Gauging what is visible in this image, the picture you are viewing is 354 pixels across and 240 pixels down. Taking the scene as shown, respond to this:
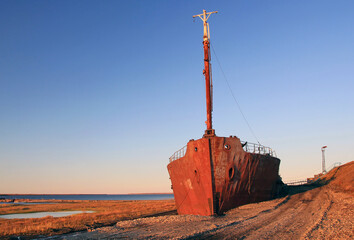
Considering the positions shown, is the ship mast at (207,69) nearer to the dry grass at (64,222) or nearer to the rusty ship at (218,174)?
the rusty ship at (218,174)

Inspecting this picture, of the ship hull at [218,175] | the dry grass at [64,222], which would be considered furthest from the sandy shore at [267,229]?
the dry grass at [64,222]

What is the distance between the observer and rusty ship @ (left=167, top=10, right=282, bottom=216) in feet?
58.3

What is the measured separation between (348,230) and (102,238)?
11156mm

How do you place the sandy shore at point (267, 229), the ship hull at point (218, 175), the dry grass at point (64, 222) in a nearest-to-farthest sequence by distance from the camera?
the sandy shore at point (267, 229), the dry grass at point (64, 222), the ship hull at point (218, 175)

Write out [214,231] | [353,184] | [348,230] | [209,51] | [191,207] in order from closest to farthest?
1. [348,230]
2. [214,231]
3. [191,207]
4. [209,51]
5. [353,184]

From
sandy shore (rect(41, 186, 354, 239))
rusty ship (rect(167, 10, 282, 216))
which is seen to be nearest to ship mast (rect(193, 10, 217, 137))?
rusty ship (rect(167, 10, 282, 216))

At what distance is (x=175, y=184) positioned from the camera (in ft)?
76.1

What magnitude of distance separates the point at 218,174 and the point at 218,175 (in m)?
0.07

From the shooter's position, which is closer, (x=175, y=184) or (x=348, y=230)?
(x=348, y=230)

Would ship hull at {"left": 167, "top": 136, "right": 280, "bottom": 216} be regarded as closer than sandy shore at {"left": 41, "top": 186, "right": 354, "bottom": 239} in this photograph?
No

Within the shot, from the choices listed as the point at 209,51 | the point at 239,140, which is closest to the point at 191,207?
the point at 239,140

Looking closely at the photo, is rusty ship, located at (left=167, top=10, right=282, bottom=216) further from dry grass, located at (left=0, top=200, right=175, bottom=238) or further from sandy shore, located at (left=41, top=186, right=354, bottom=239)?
dry grass, located at (left=0, top=200, right=175, bottom=238)

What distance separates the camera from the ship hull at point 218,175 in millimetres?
17766

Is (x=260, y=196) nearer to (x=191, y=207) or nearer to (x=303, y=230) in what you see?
(x=191, y=207)
